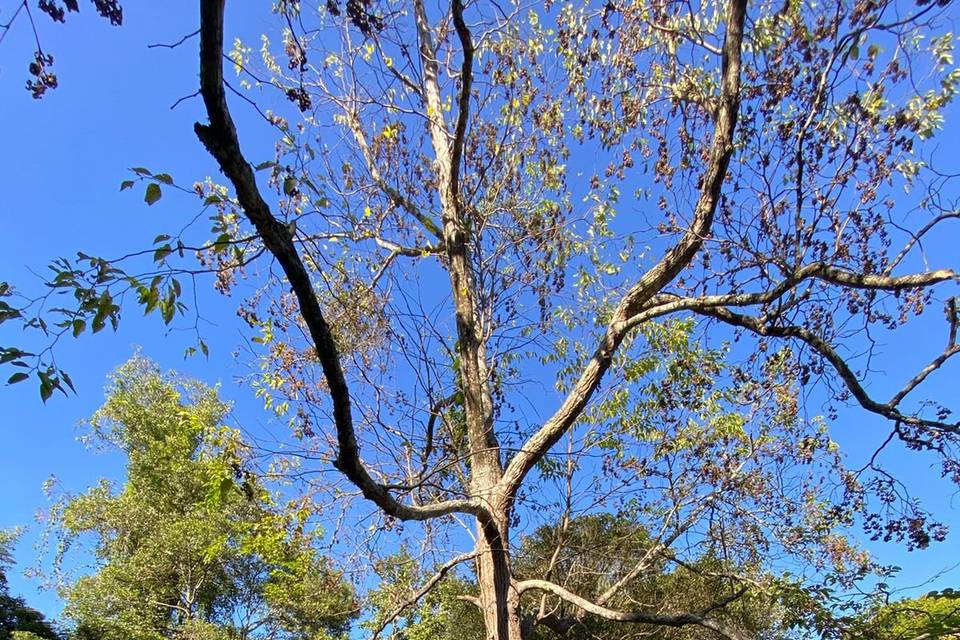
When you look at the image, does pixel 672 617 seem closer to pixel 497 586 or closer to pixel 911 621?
pixel 497 586

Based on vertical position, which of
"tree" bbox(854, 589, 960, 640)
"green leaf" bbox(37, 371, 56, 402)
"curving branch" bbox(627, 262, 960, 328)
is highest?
"curving branch" bbox(627, 262, 960, 328)

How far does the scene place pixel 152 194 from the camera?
6.36 ft

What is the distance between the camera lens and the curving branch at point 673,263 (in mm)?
3289

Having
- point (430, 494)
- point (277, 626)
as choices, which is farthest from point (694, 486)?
point (277, 626)

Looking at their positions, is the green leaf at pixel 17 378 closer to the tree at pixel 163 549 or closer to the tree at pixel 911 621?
the tree at pixel 911 621

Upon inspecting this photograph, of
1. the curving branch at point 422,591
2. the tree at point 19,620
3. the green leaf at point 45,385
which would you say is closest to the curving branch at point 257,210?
the green leaf at point 45,385

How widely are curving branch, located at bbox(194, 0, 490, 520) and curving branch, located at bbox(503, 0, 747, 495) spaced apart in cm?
148

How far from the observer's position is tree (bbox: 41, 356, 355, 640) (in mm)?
12492

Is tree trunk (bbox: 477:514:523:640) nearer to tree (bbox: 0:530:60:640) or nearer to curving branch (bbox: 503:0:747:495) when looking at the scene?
curving branch (bbox: 503:0:747:495)

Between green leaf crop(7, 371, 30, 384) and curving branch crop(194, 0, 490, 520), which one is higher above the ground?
curving branch crop(194, 0, 490, 520)

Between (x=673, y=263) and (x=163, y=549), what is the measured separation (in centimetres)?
1394

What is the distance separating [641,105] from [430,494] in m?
3.33

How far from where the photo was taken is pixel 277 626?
1427cm

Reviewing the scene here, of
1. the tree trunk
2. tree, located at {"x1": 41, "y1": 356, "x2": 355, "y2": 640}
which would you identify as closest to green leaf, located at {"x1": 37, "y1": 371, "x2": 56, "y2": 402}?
the tree trunk
